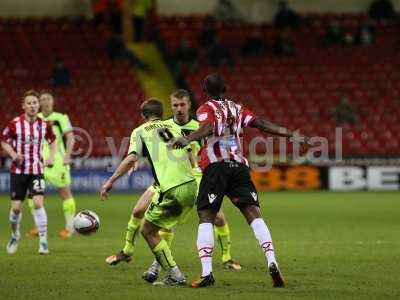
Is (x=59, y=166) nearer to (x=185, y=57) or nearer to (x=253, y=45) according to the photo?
(x=185, y=57)

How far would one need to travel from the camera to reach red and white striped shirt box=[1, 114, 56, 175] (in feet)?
40.0

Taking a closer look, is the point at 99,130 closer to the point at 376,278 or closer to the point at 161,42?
the point at 161,42

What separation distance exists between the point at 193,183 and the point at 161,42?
2106 cm

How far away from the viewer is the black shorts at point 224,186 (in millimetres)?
8867

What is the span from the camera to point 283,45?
2956 centimetres

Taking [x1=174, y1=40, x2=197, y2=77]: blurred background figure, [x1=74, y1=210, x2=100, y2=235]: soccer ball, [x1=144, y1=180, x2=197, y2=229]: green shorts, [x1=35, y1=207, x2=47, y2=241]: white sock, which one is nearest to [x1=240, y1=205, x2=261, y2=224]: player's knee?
[x1=144, y1=180, x2=197, y2=229]: green shorts

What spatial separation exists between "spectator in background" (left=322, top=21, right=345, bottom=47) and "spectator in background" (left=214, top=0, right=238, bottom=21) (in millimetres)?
2892

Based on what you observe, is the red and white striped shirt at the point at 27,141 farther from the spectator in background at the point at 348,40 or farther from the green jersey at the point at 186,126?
the spectator in background at the point at 348,40

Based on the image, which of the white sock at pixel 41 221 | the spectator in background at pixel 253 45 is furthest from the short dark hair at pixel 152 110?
the spectator in background at pixel 253 45

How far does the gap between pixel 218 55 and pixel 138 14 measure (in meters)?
2.88

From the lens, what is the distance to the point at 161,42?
3005cm

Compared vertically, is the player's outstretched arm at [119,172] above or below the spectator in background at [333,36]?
above

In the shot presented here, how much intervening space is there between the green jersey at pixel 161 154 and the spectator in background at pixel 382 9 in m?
21.9

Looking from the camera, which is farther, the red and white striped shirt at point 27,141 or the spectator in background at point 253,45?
the spectator in background at point 253,45
